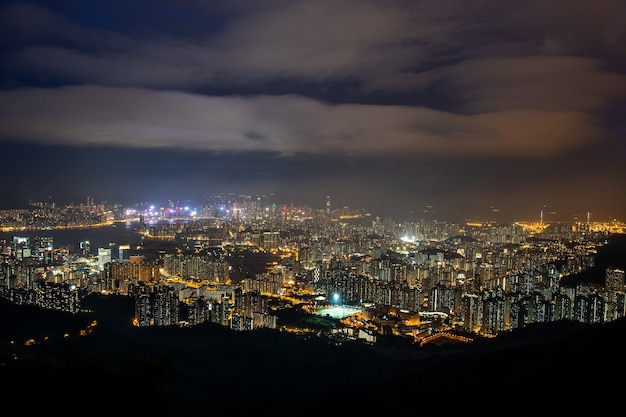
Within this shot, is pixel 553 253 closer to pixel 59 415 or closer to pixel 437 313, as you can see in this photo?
pixel 437 313

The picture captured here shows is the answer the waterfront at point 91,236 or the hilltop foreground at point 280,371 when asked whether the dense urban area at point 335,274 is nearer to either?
the waterfront at point 91,236

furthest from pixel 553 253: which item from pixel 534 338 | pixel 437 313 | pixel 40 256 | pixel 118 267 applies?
pixel 40 256

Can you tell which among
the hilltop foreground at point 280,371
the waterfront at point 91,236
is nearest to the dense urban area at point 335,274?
the waterfront at point 91,236

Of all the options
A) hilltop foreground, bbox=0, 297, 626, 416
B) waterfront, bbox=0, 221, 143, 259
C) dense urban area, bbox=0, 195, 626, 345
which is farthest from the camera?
waterfront, bbox=0, 221, 143, 259

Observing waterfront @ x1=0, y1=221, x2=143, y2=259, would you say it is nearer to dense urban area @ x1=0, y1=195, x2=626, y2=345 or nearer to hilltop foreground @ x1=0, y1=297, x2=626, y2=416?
dense urban area @ x1=0, y1=195, x2=626, y2=345

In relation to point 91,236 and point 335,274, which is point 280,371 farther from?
point 91,236

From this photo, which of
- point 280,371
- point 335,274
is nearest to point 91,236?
point 335,274

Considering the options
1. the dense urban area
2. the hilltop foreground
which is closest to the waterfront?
the dense urban area
